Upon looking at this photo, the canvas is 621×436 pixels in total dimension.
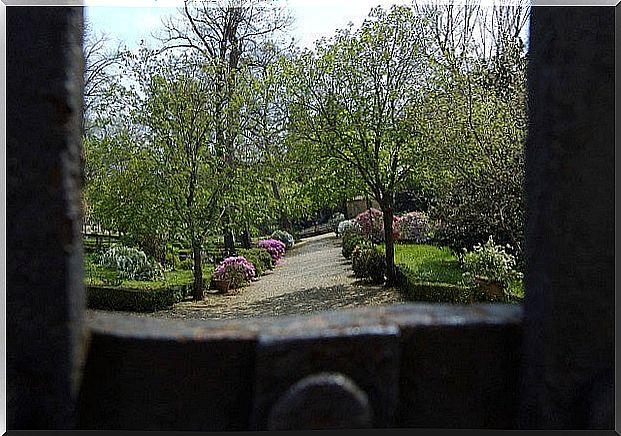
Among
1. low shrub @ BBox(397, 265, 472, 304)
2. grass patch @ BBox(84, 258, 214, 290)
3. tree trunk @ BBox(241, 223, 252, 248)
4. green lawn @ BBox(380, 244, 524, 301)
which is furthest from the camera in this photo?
tree trunk @ BBox(241, 223, 252, 248)

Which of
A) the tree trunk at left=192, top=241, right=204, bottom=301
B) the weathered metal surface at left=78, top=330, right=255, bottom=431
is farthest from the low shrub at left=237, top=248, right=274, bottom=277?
the weathered metal surface at left=78, top=330, right=255, bottom=431

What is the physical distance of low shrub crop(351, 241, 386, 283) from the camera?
709 cm

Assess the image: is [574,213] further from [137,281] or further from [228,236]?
[228,236]

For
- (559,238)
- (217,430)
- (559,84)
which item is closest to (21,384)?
(217,430)

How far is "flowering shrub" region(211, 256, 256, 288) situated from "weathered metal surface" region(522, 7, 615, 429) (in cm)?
631

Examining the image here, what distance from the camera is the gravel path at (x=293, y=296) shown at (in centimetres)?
621

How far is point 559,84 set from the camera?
3.63 ft

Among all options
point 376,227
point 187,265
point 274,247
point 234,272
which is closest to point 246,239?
point 274,247

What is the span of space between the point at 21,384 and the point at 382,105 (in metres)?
6.07

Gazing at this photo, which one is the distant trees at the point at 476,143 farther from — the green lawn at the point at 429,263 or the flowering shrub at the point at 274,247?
the flowering shrub at the point at 274,247

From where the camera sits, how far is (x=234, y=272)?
24.0 feet

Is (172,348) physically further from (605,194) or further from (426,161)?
(426,161)

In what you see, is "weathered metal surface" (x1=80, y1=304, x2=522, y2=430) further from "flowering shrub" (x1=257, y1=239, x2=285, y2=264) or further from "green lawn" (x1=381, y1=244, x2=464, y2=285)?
"flowering shrub" (x1=257, y1=239, x2=285, y2=264)

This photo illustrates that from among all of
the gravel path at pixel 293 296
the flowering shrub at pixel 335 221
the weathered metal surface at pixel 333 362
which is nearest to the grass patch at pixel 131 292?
the gravel path at pixel 293 296
